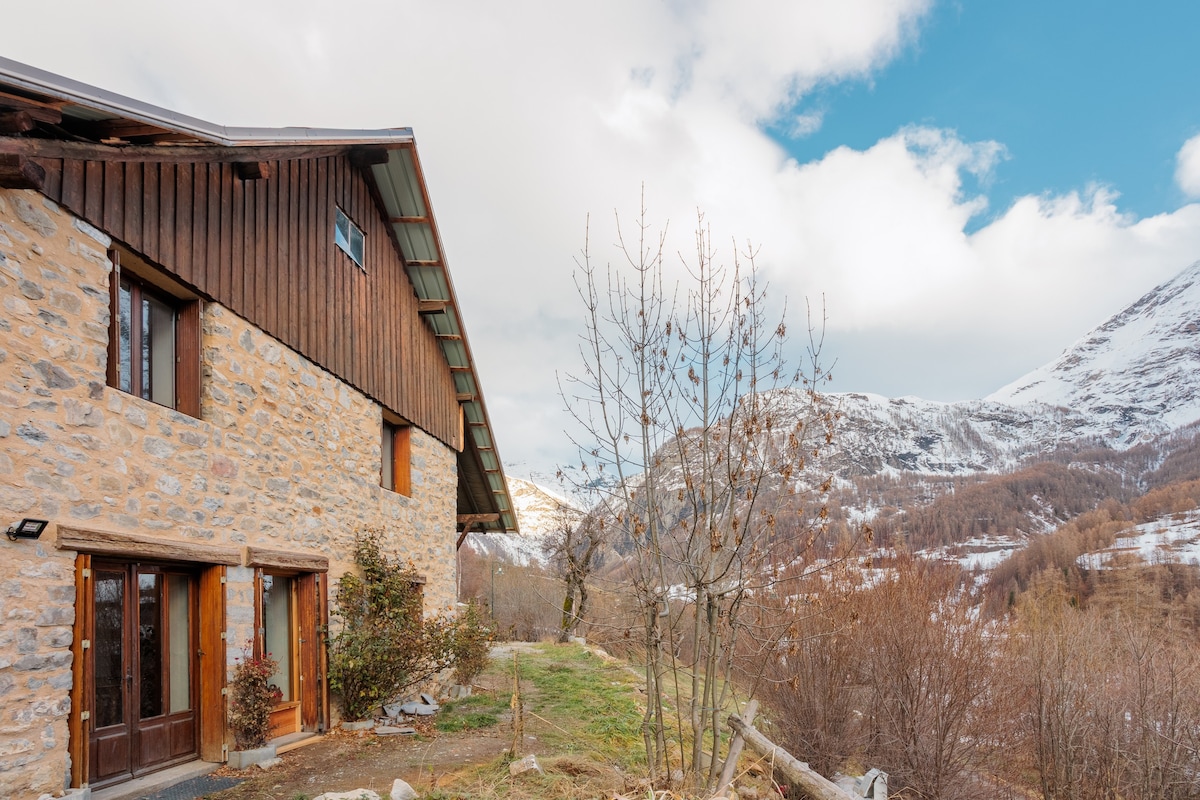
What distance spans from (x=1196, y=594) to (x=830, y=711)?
1702 centimetres

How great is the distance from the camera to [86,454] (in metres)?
5.34

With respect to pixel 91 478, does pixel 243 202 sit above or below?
above

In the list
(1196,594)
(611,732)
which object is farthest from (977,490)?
(611,732)

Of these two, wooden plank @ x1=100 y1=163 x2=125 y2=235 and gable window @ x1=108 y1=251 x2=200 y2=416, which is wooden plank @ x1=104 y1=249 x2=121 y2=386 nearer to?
gable window @ x1=108 y1=251 x2=200 y2=416

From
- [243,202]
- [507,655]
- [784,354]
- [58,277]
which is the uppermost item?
[243,202]

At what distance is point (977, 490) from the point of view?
9369cm

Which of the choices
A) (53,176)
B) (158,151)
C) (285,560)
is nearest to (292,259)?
(158,151)


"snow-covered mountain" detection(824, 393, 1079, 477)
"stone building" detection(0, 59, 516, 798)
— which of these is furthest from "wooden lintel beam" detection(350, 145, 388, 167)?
"snow-covered mountain" detection(824, 393, 1079, 477)

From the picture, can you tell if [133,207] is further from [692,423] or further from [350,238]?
[692,423]

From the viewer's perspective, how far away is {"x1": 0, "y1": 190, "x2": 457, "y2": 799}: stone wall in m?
4.72

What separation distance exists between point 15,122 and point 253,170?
3.01 metres

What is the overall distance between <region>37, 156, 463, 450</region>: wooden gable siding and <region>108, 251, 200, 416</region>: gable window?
0.35 m

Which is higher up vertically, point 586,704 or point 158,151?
point 158,151

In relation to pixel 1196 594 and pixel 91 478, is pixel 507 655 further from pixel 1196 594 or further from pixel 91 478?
pixel 1196 594
